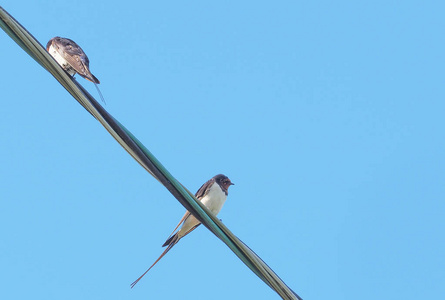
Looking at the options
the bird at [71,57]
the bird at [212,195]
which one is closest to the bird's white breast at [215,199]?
the bird at [212,195]

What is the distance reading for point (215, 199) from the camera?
27.4ft

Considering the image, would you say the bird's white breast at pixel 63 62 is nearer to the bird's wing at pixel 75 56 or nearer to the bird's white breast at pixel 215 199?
the bird's wing at pixel 75 56

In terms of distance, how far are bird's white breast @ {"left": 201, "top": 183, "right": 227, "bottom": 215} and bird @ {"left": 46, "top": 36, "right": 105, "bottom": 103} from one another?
1.91 m

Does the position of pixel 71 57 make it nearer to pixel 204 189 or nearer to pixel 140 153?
pixel 204 189

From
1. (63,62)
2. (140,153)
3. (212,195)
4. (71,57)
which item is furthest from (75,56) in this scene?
(140,153)

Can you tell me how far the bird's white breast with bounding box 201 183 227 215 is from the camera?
27.3 ft

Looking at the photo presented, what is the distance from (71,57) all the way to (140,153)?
173 inches

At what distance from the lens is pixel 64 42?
7719 millimetres

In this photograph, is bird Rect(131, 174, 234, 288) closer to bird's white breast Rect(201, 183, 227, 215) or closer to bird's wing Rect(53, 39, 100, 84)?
bird's white breast Rect(201, 183, 227, 215)

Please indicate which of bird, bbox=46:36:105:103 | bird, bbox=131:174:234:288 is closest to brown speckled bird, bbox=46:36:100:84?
bird, bbox=46:36:105:103

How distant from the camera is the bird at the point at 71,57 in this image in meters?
6.87

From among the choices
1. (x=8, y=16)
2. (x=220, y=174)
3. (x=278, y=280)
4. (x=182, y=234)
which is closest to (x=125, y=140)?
(x=8, y=16)

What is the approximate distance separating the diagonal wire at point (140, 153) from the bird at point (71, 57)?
358 centimetres

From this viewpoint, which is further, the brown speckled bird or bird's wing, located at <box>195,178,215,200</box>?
bird's wing, located at <box>195,178,215,200</box>
